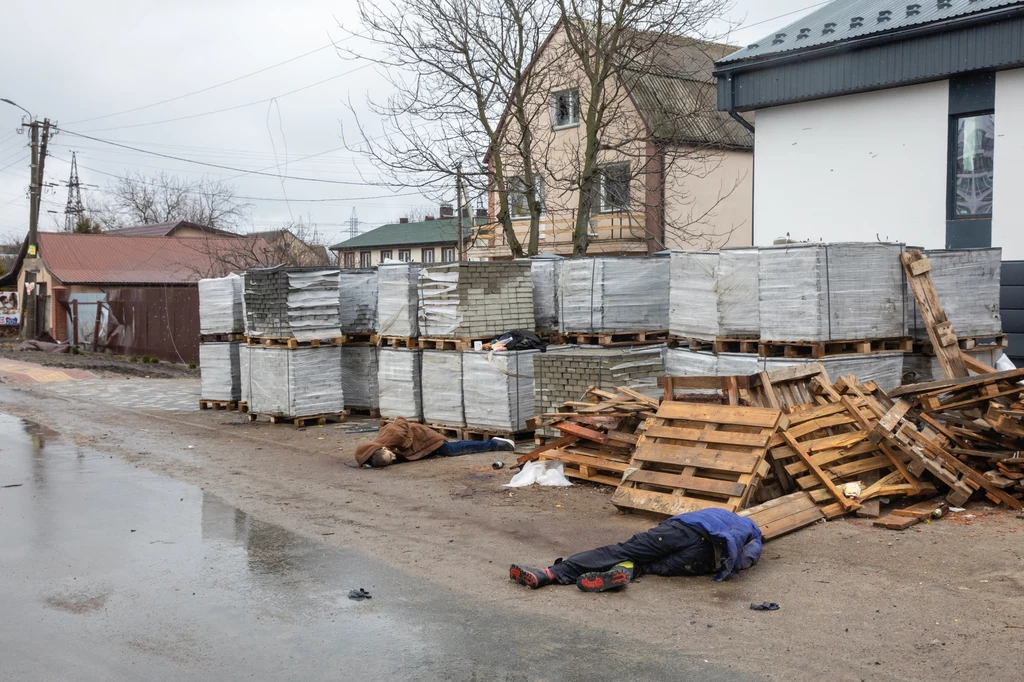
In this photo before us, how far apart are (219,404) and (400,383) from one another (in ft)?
17.8

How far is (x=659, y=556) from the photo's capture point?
6.84m

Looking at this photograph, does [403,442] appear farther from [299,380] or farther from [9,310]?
[9,310]

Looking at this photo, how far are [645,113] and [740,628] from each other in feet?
74.2

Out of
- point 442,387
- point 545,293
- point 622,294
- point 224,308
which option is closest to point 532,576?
point 622,294

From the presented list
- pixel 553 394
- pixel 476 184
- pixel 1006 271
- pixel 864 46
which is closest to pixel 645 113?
pixel 476 184

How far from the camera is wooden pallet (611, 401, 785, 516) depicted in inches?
321

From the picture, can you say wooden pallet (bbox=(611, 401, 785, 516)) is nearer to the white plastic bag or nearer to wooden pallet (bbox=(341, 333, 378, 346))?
the white plastic bag

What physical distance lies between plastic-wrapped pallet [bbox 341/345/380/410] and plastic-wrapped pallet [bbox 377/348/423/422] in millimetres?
966

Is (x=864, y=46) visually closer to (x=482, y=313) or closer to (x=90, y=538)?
(x=482, y=313)

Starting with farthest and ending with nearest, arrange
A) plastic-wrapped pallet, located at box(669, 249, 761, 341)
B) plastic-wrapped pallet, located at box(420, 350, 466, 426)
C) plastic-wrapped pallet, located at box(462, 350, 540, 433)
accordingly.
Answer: plastic-wrapped pallet, located at box(420, 350, 466, 426)
plastic-wrapped pallet, located at box(462, 350, 540, 433)
plastic-wrapped pallet, located at box(669, 249, 761, 341)

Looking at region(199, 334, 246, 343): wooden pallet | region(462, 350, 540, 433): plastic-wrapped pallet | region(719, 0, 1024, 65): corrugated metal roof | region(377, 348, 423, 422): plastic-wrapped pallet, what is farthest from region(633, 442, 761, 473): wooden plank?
region(199, 334, 246, 343): wooden pallet

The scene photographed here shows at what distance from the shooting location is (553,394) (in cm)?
1195

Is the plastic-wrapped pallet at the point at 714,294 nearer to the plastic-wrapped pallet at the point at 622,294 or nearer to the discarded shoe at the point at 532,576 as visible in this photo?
the plastic-wrapped pallet at the point at 622,294

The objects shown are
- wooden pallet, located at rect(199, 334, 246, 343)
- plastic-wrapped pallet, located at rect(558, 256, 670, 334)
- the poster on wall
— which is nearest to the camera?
plastic-wrapped pallet, located at rect(558, 256, 670, 334)
